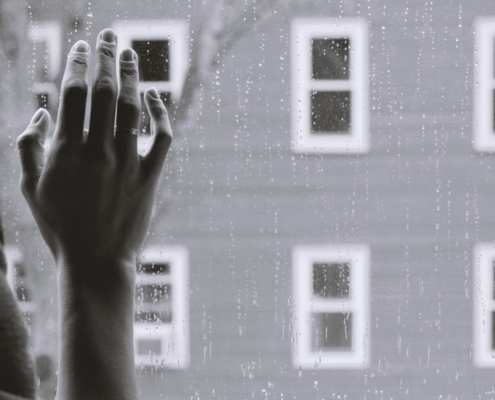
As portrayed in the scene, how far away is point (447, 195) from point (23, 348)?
122cm

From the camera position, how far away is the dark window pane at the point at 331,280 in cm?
102

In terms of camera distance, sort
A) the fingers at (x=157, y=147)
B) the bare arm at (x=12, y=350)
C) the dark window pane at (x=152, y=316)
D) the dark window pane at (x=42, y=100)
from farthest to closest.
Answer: the dark window pane at (x=152, y=316) < the dark window pane at (x=42, y=100) < the fingers at (x=157, y=147) < the bare arm at (x=12, y=350)

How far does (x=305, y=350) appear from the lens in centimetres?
112

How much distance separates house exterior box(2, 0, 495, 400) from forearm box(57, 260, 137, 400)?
19.0 inches

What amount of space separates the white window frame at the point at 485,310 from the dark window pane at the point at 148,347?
2.14 ft

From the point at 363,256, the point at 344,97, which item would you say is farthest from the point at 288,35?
the point at 363,256

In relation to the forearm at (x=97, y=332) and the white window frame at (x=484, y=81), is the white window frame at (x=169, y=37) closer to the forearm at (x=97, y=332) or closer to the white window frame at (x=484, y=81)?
the forearm at (x=97, y=332)

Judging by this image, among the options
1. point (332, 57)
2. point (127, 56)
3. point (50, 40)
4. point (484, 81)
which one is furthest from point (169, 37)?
point (484, 81)

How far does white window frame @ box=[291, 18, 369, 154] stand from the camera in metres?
1.08

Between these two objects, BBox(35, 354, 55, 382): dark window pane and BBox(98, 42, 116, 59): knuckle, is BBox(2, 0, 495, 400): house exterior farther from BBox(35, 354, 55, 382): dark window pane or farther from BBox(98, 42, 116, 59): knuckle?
BBox(98, 42, 116, 59): knuckle

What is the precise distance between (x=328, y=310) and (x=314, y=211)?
1.22 ft

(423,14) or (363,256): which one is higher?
(423,14)

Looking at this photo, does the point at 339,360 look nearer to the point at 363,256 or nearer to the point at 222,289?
the point at 363,256

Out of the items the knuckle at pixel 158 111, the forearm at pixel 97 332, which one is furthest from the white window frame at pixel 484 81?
the forearm at pixel 97 332
